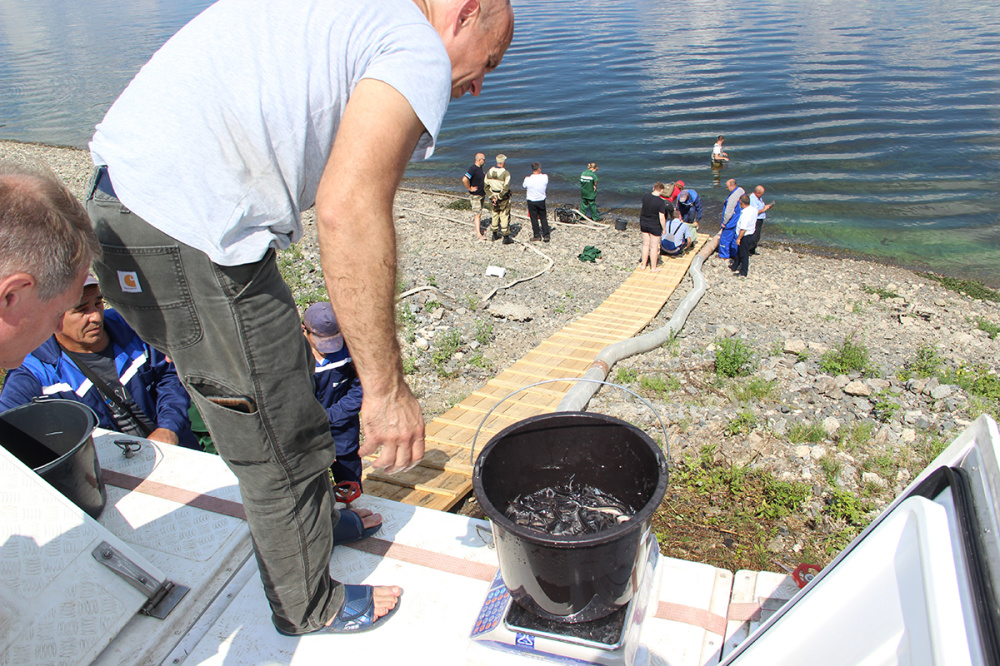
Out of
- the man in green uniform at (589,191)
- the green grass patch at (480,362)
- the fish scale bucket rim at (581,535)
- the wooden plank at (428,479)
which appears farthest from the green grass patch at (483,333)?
the man in green uniform at (589,191)

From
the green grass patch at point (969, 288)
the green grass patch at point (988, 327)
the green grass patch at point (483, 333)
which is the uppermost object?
the green grass patch at point (483, 333)

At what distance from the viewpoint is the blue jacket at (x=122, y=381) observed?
3.35 metres

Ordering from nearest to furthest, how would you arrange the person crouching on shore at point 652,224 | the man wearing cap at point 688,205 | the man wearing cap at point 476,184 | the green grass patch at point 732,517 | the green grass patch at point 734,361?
the green grass patch at point 732,517
the green grass patch at point 734,361
the person crouching on shore at point 652,224
the man wearing cap at point 476,184
the man wearing cap at point 688,205

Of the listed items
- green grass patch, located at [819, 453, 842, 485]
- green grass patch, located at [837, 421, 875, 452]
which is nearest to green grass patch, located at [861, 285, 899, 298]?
green grass patch, located at [837, 421, 875, 452]

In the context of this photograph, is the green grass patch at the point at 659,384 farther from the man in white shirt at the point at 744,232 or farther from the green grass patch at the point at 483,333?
the man in white shirt at the point at 744,232

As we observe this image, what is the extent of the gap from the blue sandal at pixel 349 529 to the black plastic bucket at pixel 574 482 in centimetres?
70

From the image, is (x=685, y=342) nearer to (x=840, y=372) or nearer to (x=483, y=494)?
(x=840, y=372)

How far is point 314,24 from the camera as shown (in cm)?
163

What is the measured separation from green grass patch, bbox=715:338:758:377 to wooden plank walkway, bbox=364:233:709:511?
129 cm

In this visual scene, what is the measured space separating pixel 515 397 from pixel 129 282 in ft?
14.4

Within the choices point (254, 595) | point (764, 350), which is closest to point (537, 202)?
point (764, 350)

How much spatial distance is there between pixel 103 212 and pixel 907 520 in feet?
7.10

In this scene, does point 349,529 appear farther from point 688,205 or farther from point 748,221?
point 688,205

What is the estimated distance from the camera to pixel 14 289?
4.91ft
